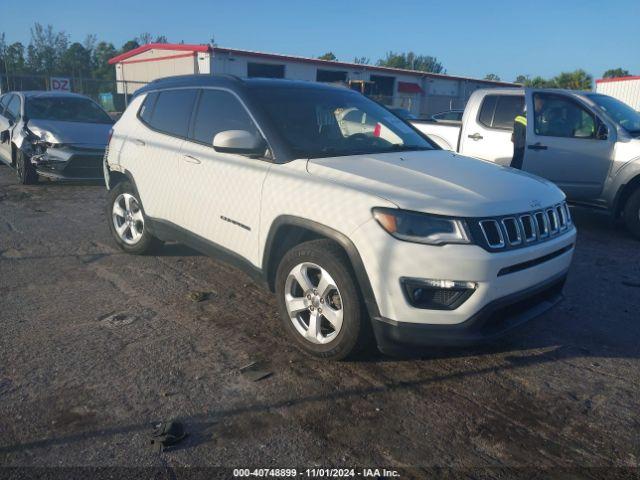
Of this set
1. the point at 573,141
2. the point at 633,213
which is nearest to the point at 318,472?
the point at 633,213

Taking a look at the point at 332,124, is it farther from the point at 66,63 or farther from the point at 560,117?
the point at 66,63

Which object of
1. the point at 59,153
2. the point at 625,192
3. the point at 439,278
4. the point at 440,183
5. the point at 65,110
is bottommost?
the point at 439,278

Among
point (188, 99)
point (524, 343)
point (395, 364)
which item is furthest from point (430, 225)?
point (188, 99)

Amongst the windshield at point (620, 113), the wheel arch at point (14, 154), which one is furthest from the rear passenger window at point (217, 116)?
the wheel arch at point (14, 154)

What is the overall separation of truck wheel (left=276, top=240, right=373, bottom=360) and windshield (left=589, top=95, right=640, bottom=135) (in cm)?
565

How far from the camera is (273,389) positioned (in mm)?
3182

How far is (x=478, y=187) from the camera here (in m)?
3.38

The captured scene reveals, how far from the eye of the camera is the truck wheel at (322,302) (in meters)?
3.22

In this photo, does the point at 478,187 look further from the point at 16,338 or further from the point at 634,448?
the point at 16,338

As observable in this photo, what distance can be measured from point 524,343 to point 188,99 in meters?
3.44

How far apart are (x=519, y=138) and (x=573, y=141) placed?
0.70 m

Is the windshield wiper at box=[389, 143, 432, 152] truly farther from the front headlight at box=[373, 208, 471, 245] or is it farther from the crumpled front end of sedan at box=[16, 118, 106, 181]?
the crumpled front end of sedan at box=[16, 118, 106, 181]

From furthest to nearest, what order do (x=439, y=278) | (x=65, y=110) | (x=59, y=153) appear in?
(x=65, y=110) → (x=59, y=153) → (x=439, y=278)

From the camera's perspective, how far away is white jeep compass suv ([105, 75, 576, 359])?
303 centimetres
